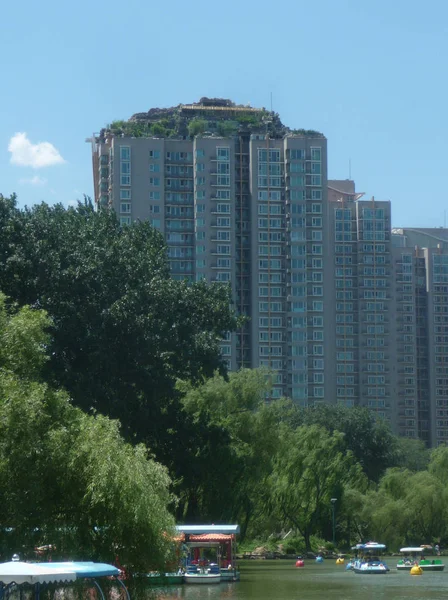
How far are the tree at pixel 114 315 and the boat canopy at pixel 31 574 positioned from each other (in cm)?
1826

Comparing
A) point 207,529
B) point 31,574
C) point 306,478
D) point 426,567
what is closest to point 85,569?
point 31,574

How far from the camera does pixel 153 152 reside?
443 ft

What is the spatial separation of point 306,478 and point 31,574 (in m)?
72.2

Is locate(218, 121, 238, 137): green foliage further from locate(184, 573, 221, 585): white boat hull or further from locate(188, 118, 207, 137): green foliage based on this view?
locate(184, 573, 221, 585): white boat hull

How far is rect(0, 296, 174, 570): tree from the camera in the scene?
2859 centimetres

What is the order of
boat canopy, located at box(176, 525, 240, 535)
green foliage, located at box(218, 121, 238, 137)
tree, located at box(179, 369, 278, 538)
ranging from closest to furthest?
boat canopy, located at box(176, 525, 240, 535)
tree, located at box(179, 369, 278, 538)
green foliage, located at box(218, 121, 238, 137)

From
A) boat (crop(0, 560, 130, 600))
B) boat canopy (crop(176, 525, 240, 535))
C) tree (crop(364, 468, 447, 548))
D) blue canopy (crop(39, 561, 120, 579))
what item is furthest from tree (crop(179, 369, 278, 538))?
boat (crop(0, 560, 130, 600))

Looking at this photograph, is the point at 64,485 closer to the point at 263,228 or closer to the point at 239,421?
the point at 239,421

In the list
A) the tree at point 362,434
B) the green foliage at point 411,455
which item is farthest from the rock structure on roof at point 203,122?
the green foliage at point 411,455

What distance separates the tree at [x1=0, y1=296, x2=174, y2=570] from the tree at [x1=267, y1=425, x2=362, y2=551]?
2327 inches

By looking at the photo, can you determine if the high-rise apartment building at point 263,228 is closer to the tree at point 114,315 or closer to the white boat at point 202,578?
the white boat at point 202,578

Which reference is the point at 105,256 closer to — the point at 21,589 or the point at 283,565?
the point at 21,589

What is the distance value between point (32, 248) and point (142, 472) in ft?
54.7

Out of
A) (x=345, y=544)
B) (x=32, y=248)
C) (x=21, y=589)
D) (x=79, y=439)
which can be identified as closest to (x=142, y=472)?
(x=79, y=439)
